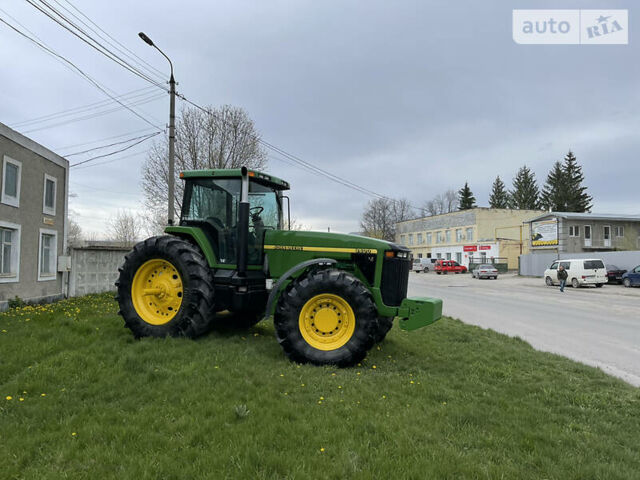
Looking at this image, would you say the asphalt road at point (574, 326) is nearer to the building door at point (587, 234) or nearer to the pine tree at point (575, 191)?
the building door at point (587, 234)

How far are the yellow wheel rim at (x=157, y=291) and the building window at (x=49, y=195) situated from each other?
9.05 m

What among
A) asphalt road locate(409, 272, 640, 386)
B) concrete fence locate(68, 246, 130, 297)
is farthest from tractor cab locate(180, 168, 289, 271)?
concrete fence locate(68, 246, 130, 297)

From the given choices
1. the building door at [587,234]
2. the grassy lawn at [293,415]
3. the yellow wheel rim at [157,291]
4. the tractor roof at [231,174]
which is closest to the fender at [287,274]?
the grassy lawn at [293,415]

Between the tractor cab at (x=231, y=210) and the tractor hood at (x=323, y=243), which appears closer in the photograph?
the tractor hood at (x=323, y=243)

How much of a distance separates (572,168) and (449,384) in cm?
7228

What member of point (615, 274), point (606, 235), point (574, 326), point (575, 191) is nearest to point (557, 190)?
point (575, 191)

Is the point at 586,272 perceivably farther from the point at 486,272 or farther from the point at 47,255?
the point at 47,255

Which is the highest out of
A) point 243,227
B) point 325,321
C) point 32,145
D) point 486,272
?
point 32,145

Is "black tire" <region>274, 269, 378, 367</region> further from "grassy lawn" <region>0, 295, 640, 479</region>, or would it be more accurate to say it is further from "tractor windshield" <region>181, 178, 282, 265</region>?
"tractor windshield" <region>181, 178, 282, 265</region>

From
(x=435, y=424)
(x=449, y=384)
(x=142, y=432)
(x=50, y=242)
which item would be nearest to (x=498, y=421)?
(x=435, y=424)

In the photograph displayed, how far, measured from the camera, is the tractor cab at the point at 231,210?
6160mm

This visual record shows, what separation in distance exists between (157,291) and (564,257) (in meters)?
37.1

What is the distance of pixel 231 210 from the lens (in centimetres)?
638

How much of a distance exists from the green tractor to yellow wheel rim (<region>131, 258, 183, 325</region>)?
2 centimetres
